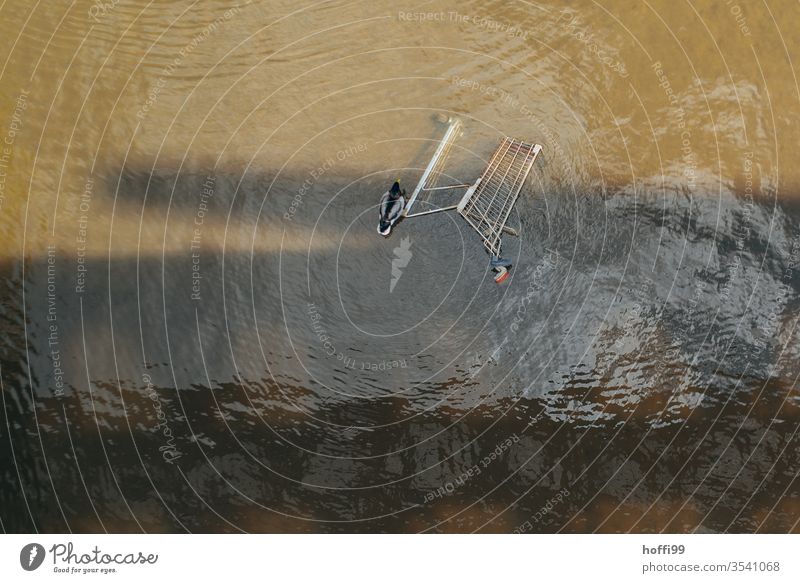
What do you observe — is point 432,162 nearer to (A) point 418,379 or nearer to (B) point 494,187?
(B) point 494,187

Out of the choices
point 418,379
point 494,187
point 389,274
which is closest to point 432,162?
point 494,187

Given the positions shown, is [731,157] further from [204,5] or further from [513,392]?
[204,5]

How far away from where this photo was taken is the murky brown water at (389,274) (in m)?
11.1

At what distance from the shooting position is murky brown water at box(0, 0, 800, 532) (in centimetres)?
1115

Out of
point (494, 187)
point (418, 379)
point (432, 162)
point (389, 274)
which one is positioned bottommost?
point (418, 379)

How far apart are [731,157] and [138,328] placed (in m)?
11.3

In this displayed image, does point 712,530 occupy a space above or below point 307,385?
below

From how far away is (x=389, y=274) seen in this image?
1134cm

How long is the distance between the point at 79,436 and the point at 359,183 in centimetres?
676

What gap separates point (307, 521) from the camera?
11.1 metres

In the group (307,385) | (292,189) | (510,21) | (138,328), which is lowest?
(307,385)
